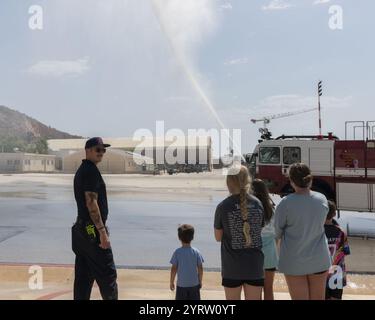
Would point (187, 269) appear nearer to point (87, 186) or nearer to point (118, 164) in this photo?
point (87, 186)

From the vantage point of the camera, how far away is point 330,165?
1527 cm

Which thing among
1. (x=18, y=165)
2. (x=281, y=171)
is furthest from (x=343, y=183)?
(x=18, y=165)

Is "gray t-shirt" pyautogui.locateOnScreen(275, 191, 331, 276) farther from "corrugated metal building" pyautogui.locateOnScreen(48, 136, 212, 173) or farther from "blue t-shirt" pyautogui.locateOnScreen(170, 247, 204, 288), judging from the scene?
"corrugated metal building" pyautogui.locateOnScreen(48, 136, 212, 173)

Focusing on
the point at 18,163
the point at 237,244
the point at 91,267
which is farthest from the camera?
the point at 18,163

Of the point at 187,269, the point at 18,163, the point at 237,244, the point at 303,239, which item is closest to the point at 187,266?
the point at 187,269

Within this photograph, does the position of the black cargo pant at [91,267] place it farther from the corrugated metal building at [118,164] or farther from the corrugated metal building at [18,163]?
the corrugated metal building at [18,163]

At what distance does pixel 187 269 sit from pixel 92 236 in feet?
3.30

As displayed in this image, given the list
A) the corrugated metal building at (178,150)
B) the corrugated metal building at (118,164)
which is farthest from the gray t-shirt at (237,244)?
the corrugated metal building at (178,150)

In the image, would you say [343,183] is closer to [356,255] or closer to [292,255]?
[356,255]

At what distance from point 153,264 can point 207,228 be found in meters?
4.67

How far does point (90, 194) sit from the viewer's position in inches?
174

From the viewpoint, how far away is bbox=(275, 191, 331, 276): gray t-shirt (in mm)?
3982

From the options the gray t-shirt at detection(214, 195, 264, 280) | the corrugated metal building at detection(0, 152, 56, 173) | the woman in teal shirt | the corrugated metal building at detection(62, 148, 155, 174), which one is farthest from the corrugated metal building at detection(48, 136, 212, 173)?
the gray t-shirt at detection(214, 195, 264, 280)

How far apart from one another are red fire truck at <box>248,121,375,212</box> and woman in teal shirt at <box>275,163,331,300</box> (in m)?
10.7
